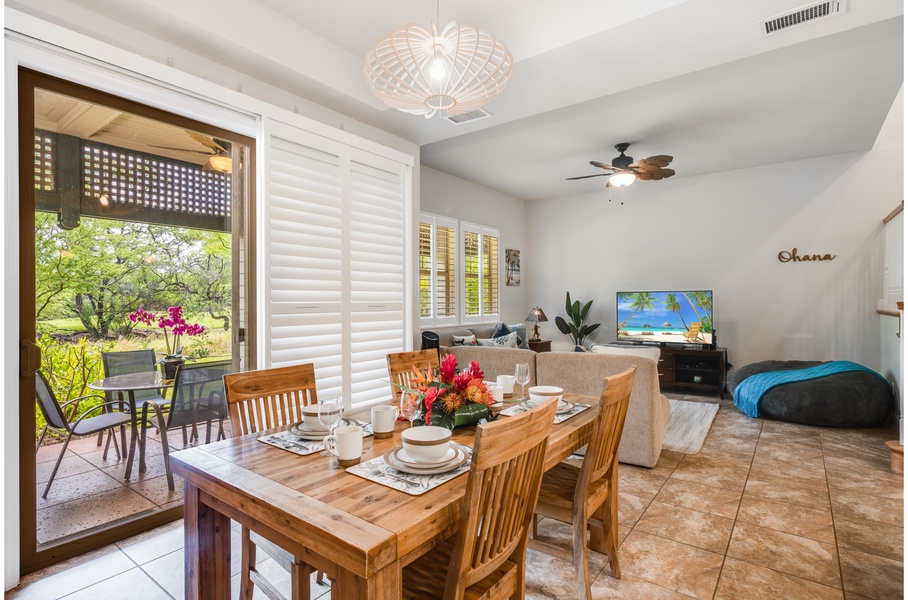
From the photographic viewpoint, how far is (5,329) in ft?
6.29

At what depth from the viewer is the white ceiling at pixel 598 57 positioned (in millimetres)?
2316

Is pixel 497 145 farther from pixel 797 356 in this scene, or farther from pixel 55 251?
pixel 797 356

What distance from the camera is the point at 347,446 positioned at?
142 cm

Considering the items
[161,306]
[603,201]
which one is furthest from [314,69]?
[603,201]

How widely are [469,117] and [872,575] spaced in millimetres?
3433

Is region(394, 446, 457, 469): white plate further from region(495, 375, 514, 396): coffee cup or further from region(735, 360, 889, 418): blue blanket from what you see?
region(735, 360, 889, 418): blue blanket

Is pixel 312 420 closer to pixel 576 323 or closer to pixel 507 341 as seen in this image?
pixel 507 341

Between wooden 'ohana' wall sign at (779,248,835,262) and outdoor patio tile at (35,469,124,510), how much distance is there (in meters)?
6.67

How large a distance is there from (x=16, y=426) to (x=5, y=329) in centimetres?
42

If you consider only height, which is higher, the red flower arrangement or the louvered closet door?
the louvered closet door

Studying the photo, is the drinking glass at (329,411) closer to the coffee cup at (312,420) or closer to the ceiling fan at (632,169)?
the coffee cup at (312,420)

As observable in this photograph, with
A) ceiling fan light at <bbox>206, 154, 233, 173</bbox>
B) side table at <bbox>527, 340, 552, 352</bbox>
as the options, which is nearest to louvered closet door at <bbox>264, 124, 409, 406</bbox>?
ceiling fan light at <bbox>206, 154, 233, 173</bbox>

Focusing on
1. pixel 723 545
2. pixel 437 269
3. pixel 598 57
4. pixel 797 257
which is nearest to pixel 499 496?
pixel 723 545

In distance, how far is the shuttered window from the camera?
5562 millimetres
